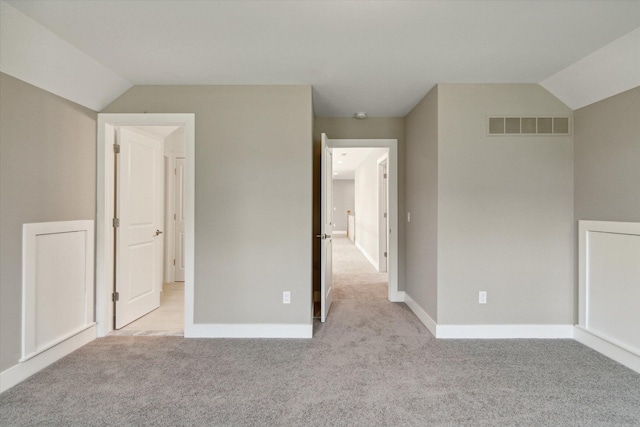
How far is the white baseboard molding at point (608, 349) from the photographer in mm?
2446

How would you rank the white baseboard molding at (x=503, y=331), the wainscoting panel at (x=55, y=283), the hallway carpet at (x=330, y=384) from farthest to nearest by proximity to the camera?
the white baseboard molding at (x=503, y=331) → the wainscoting panel at (x=55, y=283) → the hallway carpet at (x=330, y=384)

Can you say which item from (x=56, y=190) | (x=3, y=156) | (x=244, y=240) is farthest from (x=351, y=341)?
(x=3, y=156)

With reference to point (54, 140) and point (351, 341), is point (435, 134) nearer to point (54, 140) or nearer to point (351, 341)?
point (351, 341)

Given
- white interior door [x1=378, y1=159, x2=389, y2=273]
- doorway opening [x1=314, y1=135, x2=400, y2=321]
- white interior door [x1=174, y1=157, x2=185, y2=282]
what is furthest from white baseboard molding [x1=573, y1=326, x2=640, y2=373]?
white interior door [x1=174, y1=157, x2=185, y2=282]

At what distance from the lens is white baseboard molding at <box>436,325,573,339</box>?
3.04 metres

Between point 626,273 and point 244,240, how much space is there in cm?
317

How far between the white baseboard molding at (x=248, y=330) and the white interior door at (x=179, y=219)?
2539 mm

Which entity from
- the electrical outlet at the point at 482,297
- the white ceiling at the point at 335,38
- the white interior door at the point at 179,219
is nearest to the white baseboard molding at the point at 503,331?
the electrical outlet at the point at 482,297

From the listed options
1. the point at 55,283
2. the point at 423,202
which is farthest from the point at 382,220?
the point at 55,283

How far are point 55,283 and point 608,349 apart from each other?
14.7ft

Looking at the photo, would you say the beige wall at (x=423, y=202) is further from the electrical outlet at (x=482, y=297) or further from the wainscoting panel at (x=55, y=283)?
the wainscoting panel at (x=55, y=283)

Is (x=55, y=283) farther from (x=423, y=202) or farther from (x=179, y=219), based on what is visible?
(x=423, y=202)

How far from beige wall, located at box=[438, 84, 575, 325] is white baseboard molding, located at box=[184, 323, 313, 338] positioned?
1345 millimetres

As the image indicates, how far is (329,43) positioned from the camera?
234 centimetres
